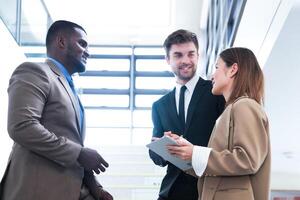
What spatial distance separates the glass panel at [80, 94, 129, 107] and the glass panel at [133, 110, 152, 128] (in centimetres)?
28

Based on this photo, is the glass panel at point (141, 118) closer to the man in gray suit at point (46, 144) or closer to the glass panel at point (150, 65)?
the glass panel at point (150, 65)

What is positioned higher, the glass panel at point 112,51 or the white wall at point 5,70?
the white wall at point 5,70

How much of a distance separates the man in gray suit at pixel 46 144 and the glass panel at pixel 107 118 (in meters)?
7.50

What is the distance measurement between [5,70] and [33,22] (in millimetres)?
2553

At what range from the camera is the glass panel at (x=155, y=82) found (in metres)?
9.95

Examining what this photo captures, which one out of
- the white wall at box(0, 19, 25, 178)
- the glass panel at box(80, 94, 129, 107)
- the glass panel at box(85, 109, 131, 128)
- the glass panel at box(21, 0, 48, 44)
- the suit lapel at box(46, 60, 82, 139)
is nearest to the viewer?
the suit lapel at box(46, 60, 82, 139)

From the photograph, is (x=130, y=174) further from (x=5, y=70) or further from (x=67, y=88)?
(x=67, y=88)

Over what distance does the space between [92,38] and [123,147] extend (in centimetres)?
297

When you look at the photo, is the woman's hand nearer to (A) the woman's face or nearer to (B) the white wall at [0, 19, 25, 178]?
(A) the woman's face

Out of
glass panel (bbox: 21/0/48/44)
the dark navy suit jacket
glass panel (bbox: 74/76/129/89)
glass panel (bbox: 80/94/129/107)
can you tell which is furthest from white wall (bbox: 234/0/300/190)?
glass panel (bbox: 74/76/129/89)

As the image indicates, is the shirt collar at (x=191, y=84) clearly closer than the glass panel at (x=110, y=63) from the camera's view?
Yes

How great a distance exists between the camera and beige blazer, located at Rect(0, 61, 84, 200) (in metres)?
1.93

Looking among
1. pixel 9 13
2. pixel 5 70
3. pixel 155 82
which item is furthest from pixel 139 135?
pixel 5 70

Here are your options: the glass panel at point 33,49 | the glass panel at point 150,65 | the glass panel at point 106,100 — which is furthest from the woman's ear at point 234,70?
the glass panel at point 150,65
